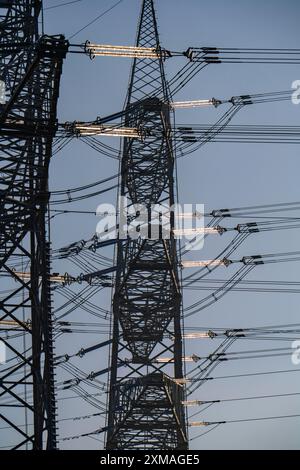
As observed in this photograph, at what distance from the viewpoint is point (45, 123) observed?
1997 centimetres

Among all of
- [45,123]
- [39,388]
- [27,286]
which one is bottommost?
[39,388]

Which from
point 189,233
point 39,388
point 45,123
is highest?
point 189,233

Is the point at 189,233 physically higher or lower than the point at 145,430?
higher

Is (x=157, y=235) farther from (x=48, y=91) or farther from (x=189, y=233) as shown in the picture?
(x=48, y=91)

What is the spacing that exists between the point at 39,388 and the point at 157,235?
12.9m

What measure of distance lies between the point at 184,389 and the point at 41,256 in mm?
13650

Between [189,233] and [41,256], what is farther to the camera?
[189,233]
